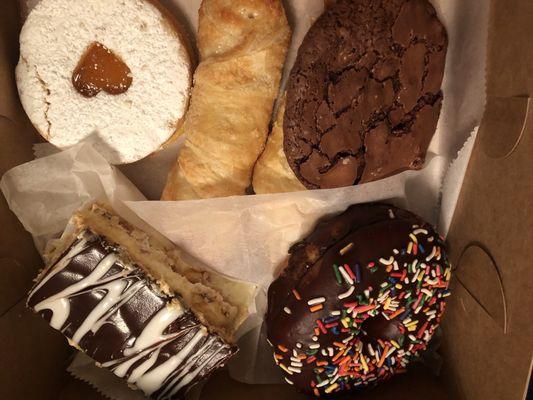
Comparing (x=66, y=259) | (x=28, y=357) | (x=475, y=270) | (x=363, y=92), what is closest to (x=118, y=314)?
(x=66, y=259)

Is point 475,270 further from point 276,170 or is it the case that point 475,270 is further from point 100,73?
point 100,73

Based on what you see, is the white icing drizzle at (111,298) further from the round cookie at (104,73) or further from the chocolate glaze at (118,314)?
the round cookie at (104,73)

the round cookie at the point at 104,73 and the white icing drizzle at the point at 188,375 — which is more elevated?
the round cookie at the point at 104,73

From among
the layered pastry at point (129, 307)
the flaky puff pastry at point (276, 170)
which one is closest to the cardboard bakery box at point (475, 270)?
the layered pastry at point (129, 307)

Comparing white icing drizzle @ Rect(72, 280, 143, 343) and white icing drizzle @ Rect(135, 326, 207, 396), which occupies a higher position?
white icing drizzle @ Rect(72, 280, 143, 343)

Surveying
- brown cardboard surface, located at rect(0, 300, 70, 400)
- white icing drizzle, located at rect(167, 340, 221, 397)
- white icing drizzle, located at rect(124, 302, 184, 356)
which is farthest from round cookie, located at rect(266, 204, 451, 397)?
brown cardboard surface, located at rect(0, 300, 70, 400)

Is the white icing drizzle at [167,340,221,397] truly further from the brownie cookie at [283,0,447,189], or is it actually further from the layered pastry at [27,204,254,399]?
the brownie cookie at [283,0,447,189]
